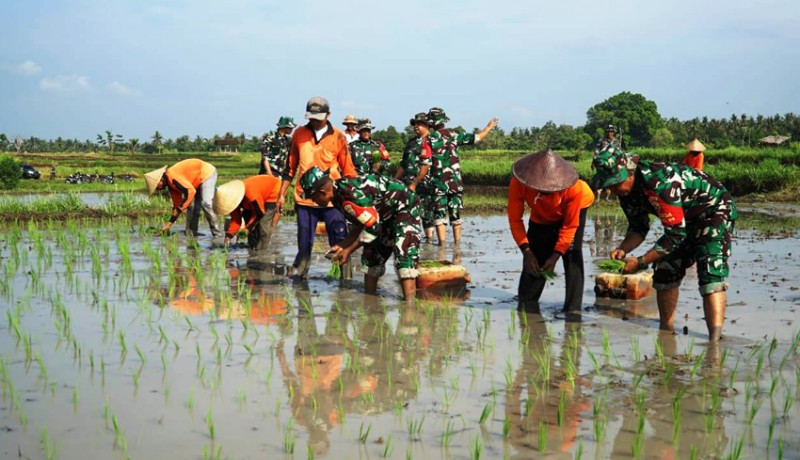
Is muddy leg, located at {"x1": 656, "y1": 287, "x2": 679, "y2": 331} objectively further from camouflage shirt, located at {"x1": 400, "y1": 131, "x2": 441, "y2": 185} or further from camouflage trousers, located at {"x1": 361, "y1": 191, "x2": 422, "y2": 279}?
camouflage shirt, located at {"x1": 400, "y1": 131, "x2": 441, "y2": 185}

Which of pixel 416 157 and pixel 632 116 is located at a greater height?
pixel 632 116

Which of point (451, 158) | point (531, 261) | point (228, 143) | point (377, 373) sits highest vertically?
point (228, 143)

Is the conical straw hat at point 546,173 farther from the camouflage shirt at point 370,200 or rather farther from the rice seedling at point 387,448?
the rice seedling at point 387,448

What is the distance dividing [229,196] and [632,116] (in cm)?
5887

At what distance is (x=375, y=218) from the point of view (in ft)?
20.3

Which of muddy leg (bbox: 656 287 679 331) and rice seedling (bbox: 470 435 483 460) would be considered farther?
muddy leg (bbox: 656 287 679 331)

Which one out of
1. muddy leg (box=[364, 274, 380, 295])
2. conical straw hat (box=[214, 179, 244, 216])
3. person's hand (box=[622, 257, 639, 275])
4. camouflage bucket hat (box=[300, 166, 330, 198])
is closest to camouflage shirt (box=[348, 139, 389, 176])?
conical straw hat (box=[214, 179, 244, 216])

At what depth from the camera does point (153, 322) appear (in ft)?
19.9

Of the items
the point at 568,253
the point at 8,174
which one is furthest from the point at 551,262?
the point at 8,174

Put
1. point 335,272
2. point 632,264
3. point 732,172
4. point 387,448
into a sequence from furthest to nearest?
point 732,172
point 335,272
point 632,264
point 387,448

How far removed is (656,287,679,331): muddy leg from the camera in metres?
5.63

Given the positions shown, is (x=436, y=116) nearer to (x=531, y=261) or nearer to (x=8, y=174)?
(x=531, y=261)

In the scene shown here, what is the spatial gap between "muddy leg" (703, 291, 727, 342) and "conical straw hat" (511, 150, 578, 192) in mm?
1169

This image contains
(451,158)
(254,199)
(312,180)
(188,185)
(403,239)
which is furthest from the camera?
(188,185)
